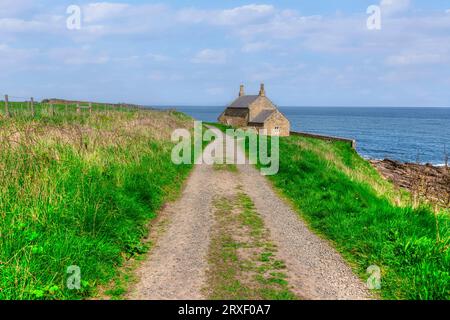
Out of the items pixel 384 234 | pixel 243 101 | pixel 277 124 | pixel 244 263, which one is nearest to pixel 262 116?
pixel 277 124

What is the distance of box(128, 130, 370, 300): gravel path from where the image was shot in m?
5.29

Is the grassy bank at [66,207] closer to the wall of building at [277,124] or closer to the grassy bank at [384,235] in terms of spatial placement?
the grassy bank at [384,235]

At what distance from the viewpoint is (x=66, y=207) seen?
6934 millimetres

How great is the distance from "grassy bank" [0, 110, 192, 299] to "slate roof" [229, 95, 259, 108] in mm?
54715

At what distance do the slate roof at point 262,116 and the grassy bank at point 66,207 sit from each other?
47.6 m

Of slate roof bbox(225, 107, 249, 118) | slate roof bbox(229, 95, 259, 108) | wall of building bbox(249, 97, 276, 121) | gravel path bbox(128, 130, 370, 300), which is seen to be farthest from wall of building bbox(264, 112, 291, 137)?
gravel path bbox(128, 130, 370, 300)

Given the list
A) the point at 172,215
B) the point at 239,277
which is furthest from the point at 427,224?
the point at 172,215

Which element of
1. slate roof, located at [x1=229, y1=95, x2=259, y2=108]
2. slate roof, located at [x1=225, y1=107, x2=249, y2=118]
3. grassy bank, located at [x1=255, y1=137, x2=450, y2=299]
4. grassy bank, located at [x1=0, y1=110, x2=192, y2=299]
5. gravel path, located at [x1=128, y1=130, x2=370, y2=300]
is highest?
slate roof, located at [x1=229, y1=95, x2=259, y2=108]

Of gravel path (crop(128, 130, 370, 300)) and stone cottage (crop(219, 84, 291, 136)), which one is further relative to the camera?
stone cottage (crop(219, 84, 291, 136))

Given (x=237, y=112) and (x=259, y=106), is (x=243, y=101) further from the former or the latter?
(x=259, y=106)

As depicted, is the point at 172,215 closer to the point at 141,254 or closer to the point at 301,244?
the point at 141,254

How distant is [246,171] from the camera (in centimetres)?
1564

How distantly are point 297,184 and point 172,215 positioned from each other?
5.06 meters

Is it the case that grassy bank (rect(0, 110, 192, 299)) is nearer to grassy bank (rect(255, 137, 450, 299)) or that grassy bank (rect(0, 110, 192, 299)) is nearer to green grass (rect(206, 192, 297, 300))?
green grass (rect(206, 192, 297, 300))
